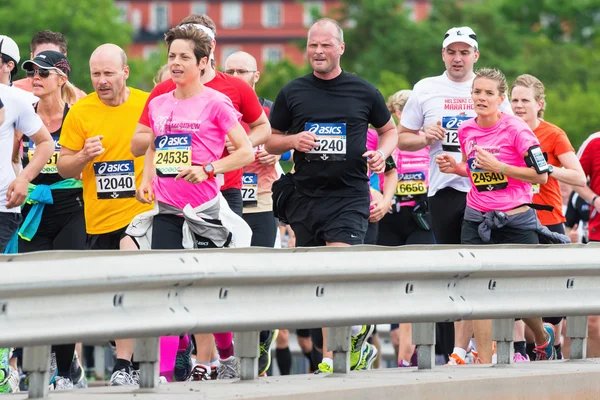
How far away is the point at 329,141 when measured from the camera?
11.6m

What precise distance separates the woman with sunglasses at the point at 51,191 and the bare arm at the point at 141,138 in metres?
1.09

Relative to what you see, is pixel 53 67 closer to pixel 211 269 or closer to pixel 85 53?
pixel 211 269

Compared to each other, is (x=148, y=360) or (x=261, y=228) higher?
(x=261, y=228)

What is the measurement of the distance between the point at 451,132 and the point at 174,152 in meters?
2.99

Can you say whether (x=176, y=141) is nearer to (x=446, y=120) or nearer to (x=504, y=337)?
(x=504, y=337)

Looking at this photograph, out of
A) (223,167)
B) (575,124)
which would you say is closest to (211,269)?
(223,167)

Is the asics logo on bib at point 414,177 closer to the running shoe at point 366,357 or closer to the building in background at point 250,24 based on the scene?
the running shoe at point 366,357

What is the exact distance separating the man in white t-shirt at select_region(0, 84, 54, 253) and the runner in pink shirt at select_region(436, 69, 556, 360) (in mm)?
2768

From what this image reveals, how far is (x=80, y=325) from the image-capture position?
25.1ft

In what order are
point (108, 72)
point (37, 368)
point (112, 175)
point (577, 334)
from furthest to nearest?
1. point (112, 175)
2. point (108, 72)
3. point (577, 334)
4. point (37, 368)

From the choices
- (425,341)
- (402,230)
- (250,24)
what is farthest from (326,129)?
(250,24)

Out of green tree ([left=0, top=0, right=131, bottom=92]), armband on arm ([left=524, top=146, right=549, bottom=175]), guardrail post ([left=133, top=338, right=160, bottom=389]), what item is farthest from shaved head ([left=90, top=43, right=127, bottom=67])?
green tree ([left=0, top=0, right=131, bottom=92])

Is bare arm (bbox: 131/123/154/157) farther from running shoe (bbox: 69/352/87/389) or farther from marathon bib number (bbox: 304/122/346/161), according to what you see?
running shoe (bbox: 69/352/87/389)

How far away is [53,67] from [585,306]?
4268 mm
